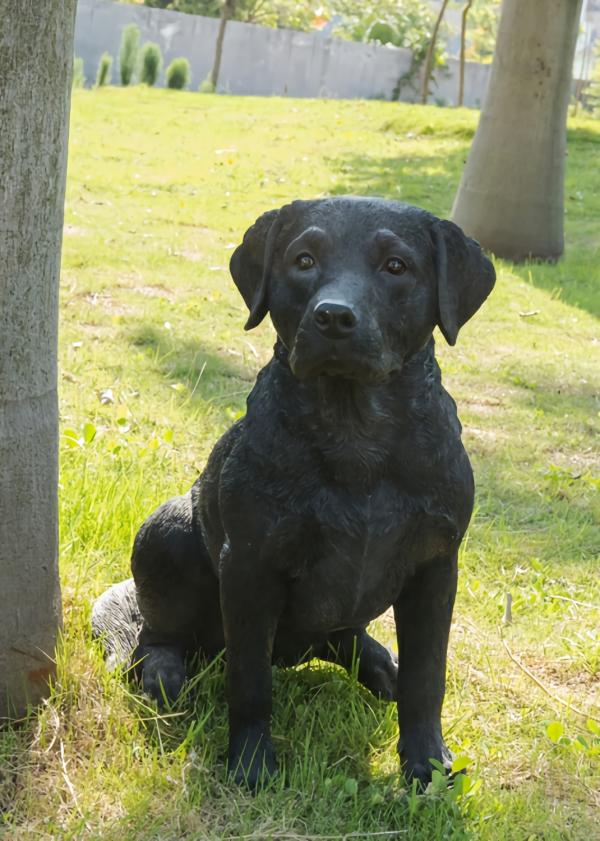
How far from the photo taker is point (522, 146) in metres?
10.8

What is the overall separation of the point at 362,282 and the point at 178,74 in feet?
89.1

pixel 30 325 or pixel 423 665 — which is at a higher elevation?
pixel 30 325

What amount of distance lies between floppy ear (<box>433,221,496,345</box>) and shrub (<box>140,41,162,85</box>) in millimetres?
26952

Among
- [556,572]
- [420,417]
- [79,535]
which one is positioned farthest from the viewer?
[556,572]

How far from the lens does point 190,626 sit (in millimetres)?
3258

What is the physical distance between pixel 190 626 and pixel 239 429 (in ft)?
2.58

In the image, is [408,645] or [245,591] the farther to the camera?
[408,645]

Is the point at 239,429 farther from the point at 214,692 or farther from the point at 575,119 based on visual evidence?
the point at 575,119

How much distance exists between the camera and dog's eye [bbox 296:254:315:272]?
8.40ft

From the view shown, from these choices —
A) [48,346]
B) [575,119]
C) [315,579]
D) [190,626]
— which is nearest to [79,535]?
[190,626]

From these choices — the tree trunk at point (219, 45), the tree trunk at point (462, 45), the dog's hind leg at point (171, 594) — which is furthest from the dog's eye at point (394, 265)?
the tree trunk at point (219, 45)

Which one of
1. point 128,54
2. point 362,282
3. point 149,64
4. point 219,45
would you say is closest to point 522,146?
point 362,282

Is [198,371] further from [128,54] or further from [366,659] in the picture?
[128,54]

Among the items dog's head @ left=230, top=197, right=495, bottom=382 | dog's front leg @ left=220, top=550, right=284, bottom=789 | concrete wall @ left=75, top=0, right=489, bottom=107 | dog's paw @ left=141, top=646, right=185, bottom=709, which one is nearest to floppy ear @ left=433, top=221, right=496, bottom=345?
dog's head @ left=230, top=197, right=495, bottom=382
